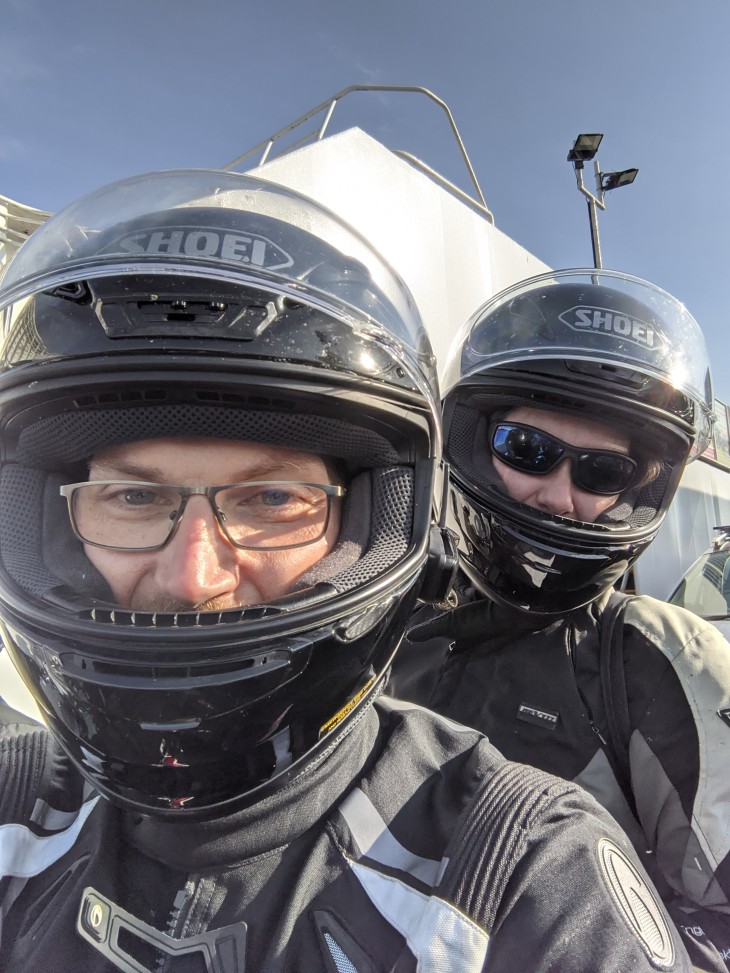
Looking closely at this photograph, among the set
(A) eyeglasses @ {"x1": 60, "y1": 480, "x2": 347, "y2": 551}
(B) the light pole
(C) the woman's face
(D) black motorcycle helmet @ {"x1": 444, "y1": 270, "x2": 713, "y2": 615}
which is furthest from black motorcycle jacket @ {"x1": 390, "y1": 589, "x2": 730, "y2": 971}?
(B) the light pole

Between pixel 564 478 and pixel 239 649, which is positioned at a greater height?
pixel 564 478

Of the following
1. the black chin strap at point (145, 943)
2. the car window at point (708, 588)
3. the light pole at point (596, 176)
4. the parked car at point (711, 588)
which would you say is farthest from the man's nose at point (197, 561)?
the light pole at point (596, 176)

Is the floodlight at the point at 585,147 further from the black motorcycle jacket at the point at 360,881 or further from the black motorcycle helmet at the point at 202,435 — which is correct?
the black motorcycle jacket at the point at 360,881

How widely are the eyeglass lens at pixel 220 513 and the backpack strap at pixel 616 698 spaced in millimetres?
949

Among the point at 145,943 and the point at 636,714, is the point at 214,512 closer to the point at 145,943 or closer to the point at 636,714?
the point at 145,943

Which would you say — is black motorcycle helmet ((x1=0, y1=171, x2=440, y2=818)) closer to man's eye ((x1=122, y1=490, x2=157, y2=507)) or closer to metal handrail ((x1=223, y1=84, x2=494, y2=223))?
man's eye ((x1=122, y1=490, x2=157, y2=507))

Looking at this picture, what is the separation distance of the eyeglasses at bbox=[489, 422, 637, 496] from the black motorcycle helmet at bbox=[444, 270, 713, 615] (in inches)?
3.2

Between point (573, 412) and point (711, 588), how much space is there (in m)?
2.63

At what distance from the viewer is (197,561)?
98cm

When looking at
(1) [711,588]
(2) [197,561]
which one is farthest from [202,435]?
(1) [711,588]

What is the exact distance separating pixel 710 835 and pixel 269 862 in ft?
3.27

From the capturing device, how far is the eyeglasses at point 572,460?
5.93 ft

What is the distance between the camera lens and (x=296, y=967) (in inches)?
32.7

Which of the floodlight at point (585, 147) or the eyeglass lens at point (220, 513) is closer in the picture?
the eyeglass lens at point (220, 513)
